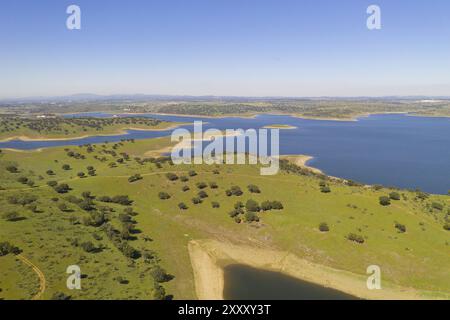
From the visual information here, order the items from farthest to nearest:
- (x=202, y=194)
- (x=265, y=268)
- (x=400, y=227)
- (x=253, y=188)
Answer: (x=253, y=188), (x=202, y=194), (x=400, y=227), (x=265, y=268)

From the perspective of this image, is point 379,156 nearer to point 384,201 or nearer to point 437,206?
point 437,206

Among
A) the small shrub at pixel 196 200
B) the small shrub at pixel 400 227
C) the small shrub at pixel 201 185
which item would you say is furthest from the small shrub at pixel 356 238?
the small shrub at pixel 201 185

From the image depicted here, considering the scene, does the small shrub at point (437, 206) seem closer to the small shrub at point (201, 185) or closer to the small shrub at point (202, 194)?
the small shrub at point (202, 194)

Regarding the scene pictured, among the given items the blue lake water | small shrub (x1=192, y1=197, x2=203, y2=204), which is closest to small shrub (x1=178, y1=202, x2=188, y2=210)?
small shrub (x1=192, y1=197, x2=203, y2=204)

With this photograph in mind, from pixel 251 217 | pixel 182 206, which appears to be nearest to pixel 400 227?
pixel 251 217

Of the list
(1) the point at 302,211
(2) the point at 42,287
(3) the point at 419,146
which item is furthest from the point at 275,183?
(3) the point at 419,146

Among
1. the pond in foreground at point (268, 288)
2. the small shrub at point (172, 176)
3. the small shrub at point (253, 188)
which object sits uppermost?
the small shrub at point (172, 176)
